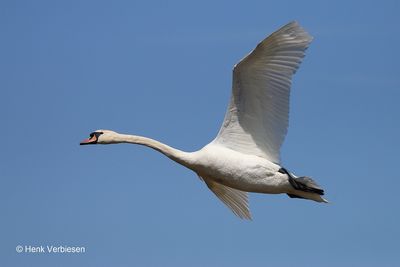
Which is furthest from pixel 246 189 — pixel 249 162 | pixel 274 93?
pixel 274 93

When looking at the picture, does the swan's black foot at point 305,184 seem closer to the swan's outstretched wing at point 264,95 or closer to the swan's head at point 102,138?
the swan's outstretched wing at point 264,95

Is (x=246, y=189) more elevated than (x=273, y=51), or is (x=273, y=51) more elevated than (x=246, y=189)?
(x=273, y=51)

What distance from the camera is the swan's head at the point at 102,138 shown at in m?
26.0

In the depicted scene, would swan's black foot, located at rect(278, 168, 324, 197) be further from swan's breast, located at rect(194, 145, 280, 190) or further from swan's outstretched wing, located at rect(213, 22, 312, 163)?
swan's outstretched wing, located at rect(213, 22, 312, 163)

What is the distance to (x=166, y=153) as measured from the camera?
25.0m

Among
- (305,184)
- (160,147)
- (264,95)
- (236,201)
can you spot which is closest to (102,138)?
(160,147)

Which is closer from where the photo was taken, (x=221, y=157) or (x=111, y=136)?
(x=221, y=157)

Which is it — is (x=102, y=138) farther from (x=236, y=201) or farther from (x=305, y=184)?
(x=305, y=184)

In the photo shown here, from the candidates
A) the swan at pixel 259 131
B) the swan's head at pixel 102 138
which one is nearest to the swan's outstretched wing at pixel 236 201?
the swan at pixel 259 131

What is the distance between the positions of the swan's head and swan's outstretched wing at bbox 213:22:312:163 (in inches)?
99.6

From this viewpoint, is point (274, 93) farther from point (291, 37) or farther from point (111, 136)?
point (111, 136)

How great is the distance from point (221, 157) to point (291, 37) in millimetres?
2797

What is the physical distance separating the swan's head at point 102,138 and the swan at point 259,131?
1.25 meters

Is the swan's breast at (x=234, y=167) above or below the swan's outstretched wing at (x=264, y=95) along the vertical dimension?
below
